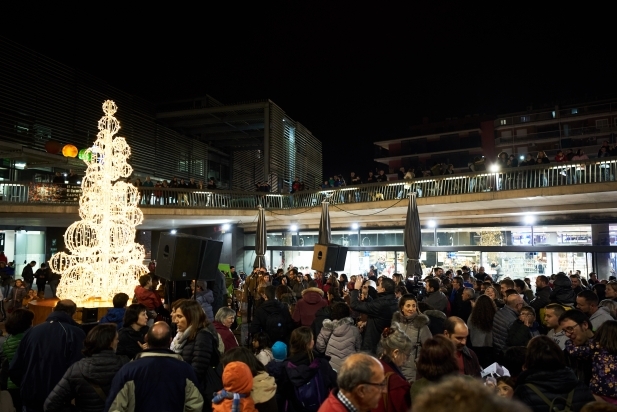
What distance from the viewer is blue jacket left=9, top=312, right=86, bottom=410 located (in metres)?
4.26

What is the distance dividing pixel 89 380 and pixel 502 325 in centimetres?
482

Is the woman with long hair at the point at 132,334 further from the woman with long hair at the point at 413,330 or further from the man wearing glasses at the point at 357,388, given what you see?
the woman with long hair at the point at 413,330

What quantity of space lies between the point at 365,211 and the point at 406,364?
16.7 m

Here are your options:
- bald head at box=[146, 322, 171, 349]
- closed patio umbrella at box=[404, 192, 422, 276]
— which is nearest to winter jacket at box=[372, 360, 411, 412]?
bald head at box=[146, 322, 171, 349]

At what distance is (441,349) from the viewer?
3027 mm

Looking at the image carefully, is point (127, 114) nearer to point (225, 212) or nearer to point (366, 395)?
point (225, 212)

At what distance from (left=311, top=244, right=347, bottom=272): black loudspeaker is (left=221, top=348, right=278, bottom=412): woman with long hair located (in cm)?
667

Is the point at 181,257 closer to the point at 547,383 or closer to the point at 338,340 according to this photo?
the point at 338,340

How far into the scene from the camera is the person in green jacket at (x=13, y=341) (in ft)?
15.3

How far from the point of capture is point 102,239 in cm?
1175

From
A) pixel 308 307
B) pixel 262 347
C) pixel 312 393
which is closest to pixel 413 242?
pixel 308 307

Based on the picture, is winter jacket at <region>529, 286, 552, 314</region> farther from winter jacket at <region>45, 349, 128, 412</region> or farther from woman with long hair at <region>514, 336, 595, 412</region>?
winter jacket at <region>45, 349, 128, 412</region>

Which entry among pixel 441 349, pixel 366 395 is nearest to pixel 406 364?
pixel 441 349

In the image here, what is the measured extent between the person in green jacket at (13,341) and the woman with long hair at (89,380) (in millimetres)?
1578
